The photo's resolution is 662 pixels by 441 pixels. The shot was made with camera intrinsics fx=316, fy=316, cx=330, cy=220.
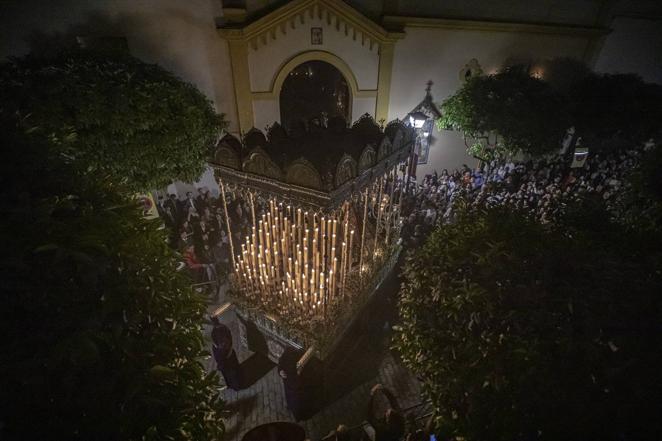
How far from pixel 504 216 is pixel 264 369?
564cm

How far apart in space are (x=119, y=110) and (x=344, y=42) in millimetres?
9550

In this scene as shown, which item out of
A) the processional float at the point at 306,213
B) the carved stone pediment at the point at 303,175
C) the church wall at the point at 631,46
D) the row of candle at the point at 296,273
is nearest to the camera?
the carved stone pediment at the point at 303,175

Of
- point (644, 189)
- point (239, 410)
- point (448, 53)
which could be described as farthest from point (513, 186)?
point (239, 410)

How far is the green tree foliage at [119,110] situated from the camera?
19.1 feet

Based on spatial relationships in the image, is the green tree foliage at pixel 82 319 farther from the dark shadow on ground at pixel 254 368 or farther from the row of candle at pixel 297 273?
the dark shadow on ground at pixel 254 368

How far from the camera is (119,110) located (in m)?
6.16

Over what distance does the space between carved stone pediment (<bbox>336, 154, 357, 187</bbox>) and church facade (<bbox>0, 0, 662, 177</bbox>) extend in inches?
166

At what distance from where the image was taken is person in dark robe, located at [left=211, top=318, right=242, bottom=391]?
597 cm

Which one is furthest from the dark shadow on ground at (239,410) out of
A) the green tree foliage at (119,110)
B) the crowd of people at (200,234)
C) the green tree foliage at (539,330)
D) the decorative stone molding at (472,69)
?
the decorative stone molding at (472,69)

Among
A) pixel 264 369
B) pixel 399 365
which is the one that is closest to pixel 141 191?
pixel 264 369

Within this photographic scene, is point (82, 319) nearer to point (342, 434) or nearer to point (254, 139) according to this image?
point (342, 434)

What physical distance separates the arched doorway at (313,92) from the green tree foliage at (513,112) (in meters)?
4.91

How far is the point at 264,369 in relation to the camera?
6.86 meters

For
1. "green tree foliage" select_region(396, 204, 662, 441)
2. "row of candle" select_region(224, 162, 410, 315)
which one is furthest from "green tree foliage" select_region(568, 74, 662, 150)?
"green tree foliage" select_region(396, 204, 662, 441)
